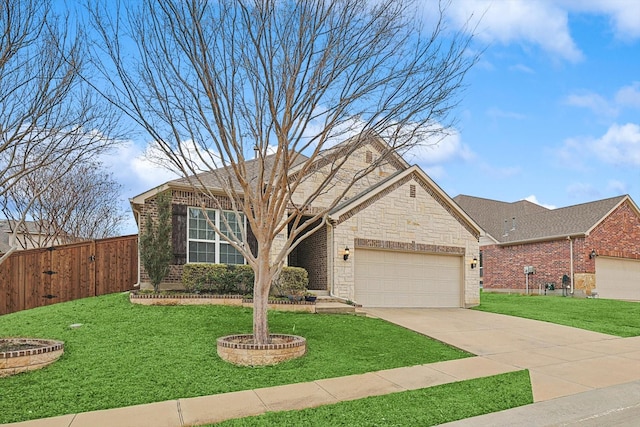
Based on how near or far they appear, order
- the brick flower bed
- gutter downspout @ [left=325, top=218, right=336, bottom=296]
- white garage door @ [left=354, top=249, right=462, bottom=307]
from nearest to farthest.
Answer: the brick flower bed
gutter downspout @ [left=325, top=218, right=336, bottom=296]
white garage door @ [left=354, top=249, right=462, bottom=307]

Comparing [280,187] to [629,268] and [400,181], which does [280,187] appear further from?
[629,268]


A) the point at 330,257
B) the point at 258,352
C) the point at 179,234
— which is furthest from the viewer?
the point at 330,257

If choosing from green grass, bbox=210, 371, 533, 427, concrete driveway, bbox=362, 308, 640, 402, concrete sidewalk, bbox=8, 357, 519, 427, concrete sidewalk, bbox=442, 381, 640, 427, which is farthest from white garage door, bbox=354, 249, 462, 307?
concrete sidewalk, bbox=442, 381, 640, 427

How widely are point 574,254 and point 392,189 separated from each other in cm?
1230

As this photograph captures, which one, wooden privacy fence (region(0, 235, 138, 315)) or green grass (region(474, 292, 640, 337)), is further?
wooden privacy fence (region(0, 235, 138, 315))

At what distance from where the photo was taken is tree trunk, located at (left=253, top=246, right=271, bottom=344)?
27.1 feet

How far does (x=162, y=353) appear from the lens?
7785mm

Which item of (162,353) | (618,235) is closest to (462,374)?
(162,353)

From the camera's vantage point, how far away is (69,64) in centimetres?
849

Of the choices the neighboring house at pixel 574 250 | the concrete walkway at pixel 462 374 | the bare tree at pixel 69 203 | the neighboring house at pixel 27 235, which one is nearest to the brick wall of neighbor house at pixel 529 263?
the neighboring house at pixel 574 250

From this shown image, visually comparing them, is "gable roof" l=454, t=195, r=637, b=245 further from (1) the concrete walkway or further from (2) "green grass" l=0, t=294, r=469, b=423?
(2) "green grass" l=0, t=294, r=469, b=423

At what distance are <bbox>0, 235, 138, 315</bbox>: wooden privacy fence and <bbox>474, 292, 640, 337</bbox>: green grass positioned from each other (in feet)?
41.5

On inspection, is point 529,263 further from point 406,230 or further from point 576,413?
point 576,413

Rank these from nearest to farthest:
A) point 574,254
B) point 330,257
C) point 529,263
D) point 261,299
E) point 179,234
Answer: point 261,299 < point 179,234 < point 330,257 < point 574,254 < point 529,263
